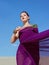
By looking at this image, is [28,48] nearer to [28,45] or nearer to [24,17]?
[28,45]

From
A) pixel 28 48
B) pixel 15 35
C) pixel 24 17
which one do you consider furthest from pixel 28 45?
pixel 24 17

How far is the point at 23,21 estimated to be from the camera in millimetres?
2516

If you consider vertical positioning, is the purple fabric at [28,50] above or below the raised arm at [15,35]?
below

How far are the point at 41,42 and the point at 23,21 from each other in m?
0.26

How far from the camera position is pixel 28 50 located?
2439 mm

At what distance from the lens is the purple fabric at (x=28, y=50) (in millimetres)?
2418

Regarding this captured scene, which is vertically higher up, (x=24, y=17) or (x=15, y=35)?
(x=24, y=17)

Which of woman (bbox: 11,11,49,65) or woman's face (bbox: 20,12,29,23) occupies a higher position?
woman's face (bbox: 20,12,29,23)

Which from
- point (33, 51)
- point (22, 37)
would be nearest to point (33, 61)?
point (33, 51)

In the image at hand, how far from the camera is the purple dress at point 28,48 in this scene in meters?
2.39

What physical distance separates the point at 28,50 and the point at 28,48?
0.06 feet

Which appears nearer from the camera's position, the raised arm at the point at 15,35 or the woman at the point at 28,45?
the woman at the point at 28,45

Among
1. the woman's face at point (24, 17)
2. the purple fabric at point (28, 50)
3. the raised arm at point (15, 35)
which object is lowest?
the purple fabric at point (28, 50)

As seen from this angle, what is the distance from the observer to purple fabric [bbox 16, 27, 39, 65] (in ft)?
7.93
